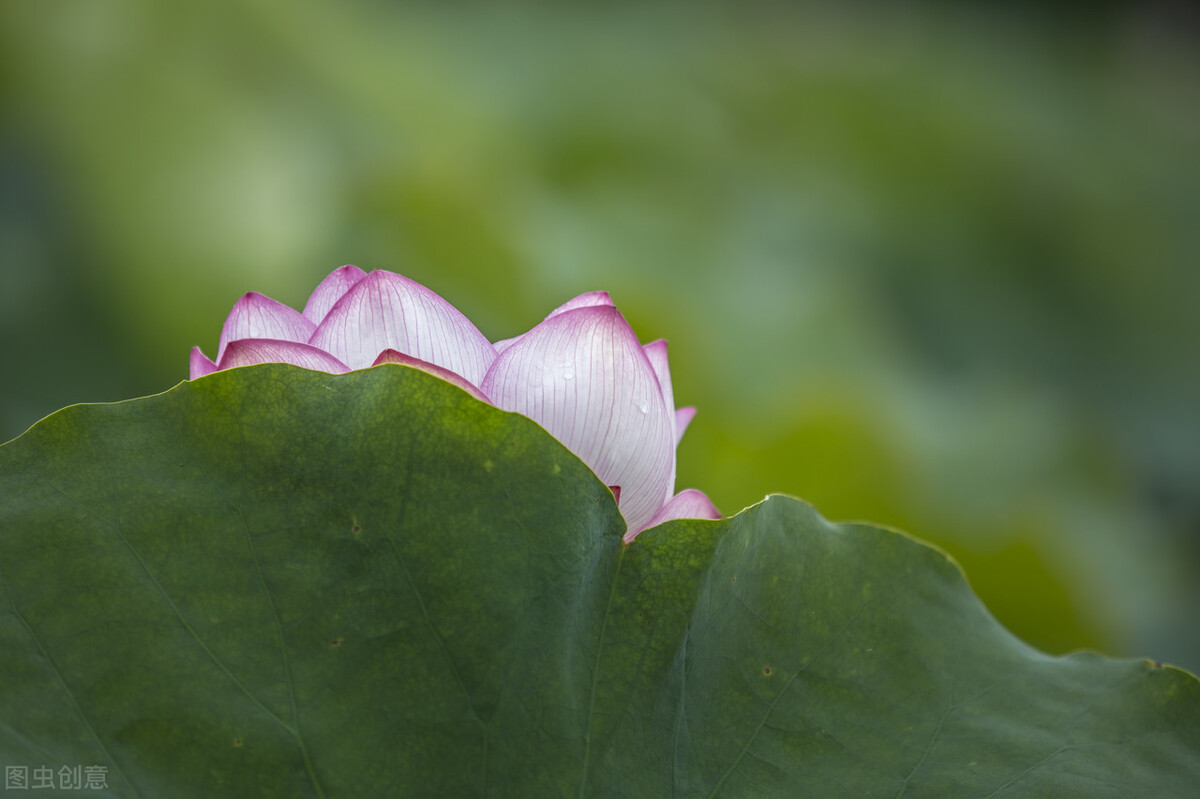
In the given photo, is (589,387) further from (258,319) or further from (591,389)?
(258,319)

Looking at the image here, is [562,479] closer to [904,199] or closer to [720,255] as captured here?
[720,255]

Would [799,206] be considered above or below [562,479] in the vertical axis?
above

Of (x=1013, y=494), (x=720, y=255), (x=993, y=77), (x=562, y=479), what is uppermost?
(x=993, y=77)

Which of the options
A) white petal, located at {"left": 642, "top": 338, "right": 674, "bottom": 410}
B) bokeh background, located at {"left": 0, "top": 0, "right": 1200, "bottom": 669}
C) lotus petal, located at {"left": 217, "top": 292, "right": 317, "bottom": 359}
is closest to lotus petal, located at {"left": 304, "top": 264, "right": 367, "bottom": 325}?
lotus petal, located at {"left": 217, "top": 292, "right": 317, "bottom": 359}

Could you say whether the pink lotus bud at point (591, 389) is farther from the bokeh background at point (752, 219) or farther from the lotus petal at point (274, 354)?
the bokeh background at point (752, 219)

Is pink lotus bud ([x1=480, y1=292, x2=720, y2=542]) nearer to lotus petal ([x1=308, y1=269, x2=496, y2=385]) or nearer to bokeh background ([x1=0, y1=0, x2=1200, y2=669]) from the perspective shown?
lotus petal ([x1=308, y1=269, x2=496, y2=385])

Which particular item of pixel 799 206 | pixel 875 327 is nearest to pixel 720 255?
pixel 875 327

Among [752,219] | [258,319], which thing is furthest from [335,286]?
[752,219]
